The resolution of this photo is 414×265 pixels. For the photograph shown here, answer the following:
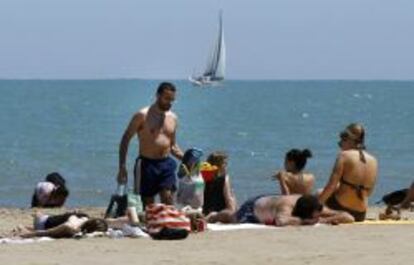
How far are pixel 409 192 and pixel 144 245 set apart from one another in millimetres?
4256

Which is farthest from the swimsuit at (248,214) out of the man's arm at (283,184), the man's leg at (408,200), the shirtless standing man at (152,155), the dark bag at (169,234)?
Result: the man's leg at (408,200)

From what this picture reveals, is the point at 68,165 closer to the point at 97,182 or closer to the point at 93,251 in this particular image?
the point at 97,182

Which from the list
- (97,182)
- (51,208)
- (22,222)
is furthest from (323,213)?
(97,182)

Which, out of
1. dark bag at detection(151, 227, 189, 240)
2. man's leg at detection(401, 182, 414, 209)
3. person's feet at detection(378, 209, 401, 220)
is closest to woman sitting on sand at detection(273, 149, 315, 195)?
person's feet at detection(378, 209, 401, 220)

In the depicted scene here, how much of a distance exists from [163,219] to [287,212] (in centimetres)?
144

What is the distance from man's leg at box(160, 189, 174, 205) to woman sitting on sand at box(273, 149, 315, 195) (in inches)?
48.3

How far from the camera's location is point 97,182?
29.0 m

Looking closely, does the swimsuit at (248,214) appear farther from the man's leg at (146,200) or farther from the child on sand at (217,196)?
the man's leg at (146,200)

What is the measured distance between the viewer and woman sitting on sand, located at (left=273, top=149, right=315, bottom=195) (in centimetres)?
1363

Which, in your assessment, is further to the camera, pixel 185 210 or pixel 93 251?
pixel 185 210

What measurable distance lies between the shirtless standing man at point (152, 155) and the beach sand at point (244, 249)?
86 centimetres

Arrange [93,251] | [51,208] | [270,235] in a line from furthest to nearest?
[51,208] < [270,235] < [93,251]

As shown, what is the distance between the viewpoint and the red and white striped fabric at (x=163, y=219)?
11969mm

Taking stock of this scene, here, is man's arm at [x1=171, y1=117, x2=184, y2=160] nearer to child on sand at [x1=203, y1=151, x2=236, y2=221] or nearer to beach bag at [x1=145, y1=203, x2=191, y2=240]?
child on sand at [x1=203, y1=151, x2=236, y2=221]
